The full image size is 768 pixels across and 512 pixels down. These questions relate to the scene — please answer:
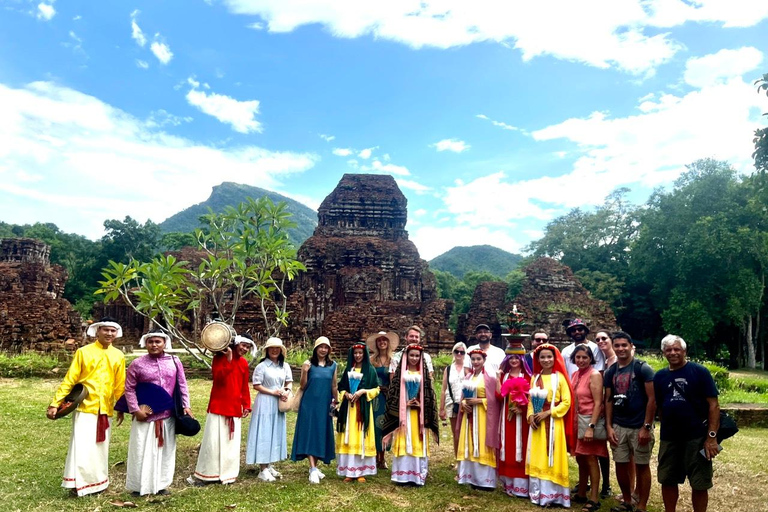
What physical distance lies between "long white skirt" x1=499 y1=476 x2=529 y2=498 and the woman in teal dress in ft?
4.49

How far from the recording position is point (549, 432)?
15.1 ft

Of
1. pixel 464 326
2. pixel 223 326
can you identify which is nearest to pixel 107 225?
pixel 464 326

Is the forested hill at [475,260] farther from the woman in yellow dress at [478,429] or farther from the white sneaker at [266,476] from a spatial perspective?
the white sneaker at [266,476]

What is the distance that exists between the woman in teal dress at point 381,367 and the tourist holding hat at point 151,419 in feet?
6.36

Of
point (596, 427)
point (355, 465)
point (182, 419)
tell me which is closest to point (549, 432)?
point (596, 427)

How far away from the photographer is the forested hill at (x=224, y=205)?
343 ft

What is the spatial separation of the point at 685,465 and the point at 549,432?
105cm

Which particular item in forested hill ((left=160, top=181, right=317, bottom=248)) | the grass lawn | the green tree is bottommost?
the grass lawn

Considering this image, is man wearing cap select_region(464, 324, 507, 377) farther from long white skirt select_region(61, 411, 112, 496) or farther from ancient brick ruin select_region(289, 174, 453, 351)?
ancient brick ruin select_region(289, 174, 453, 351)

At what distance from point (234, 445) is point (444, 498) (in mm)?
2048

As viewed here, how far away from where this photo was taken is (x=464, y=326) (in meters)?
25.5

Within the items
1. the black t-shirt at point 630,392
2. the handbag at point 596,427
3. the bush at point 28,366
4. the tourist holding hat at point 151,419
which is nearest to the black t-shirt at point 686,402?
the black t-shirt at point 630,392

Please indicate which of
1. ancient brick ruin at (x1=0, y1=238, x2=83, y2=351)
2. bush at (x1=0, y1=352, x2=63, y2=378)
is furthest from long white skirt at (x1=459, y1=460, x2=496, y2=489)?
ancient brick ruin at (x1=0, y1=238, x2=83, y2=351)

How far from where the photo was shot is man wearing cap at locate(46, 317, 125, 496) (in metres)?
4.43
